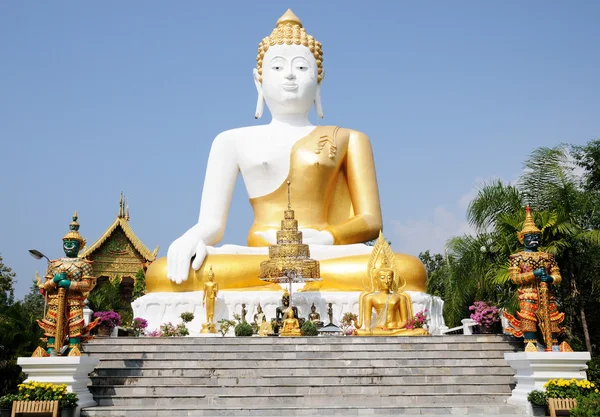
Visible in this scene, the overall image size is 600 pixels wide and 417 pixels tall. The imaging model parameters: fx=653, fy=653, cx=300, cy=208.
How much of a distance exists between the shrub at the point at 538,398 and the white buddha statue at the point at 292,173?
6267 mm

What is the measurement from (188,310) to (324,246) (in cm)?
324

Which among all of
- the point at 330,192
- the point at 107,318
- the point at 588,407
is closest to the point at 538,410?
the point at 588,407

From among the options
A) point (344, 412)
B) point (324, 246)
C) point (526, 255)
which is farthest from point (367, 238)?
point (344, 412)

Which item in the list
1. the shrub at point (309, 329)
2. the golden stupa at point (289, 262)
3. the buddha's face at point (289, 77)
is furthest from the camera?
the buddha's face at point (289, 77)

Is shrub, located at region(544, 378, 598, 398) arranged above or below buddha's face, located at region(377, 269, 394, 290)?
below

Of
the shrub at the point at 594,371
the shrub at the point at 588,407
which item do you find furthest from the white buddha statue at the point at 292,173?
the shrub at the point at 588,407

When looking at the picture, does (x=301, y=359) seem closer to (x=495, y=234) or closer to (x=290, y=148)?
(x=495, y=234)

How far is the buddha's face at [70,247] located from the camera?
9.05 meters

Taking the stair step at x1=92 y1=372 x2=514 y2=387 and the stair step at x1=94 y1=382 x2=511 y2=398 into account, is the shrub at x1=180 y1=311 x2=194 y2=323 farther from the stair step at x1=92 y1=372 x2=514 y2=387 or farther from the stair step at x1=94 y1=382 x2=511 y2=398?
the stair step at x1=94 y1=382 x2=511 y2=398

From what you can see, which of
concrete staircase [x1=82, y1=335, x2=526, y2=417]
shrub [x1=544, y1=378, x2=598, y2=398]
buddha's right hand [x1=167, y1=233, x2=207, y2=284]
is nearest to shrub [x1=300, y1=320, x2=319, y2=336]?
concrete staircase [x1=82, y1=335, x2=526, y2=417]

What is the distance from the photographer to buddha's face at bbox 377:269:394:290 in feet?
38.4

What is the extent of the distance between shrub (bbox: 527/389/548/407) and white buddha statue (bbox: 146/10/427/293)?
6.27m

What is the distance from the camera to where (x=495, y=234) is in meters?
12.8

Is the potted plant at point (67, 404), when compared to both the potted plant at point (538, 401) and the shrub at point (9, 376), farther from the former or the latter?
the potted plant at point (538, 401)
